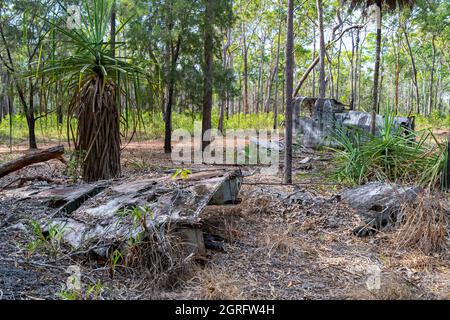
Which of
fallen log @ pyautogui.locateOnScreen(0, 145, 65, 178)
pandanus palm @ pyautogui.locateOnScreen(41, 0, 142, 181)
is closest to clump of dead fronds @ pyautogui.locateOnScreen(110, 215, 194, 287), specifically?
pandanus palm @ pyautogui.locateOnScreen(41, 0, 142, 181)

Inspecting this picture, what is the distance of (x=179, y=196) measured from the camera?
3.33 m

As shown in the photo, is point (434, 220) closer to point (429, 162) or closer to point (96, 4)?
point (429, 162)

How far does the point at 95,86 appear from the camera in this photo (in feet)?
14.6

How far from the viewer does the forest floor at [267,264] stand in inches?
98.8

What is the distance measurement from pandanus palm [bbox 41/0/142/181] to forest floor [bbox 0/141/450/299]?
117 centimetres

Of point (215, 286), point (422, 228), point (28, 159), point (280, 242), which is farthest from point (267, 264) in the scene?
point (28, 159)

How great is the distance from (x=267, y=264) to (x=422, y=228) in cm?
158

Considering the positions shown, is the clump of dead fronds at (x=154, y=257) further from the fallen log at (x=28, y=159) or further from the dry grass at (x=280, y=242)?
the fallen log at (x=28, y=159)

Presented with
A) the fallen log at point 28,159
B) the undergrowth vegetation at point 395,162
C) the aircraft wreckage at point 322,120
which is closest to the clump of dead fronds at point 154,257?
the fallen log at point 28,159

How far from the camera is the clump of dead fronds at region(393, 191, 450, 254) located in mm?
3666

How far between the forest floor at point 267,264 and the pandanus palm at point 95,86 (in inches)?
46.0

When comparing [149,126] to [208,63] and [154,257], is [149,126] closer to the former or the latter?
[208,63]
